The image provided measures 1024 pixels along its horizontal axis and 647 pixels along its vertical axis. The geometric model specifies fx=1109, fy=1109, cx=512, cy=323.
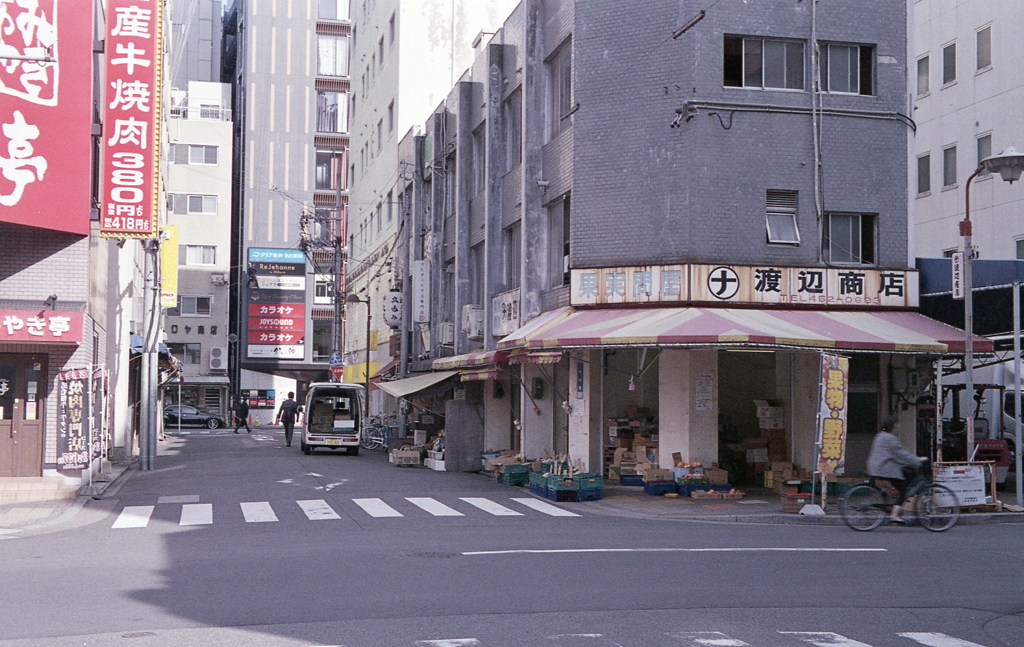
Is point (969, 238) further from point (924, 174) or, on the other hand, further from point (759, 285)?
point (924, 174)

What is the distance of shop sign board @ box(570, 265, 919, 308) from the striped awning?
0.24m

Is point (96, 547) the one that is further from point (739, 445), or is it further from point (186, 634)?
point (739, 445)

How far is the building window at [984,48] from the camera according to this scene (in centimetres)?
3447

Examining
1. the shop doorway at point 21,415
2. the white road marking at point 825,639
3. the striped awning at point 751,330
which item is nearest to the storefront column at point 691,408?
the striped awning at point 751,330

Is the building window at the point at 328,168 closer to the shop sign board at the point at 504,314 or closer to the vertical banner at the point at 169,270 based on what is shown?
the vertical banner at the point at 169,270

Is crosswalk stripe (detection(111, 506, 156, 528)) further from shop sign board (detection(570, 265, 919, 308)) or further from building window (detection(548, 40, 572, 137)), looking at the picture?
building window (detection(548, 40, 572, 137))

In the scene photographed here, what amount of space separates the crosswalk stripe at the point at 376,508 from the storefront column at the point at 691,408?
6.05 metres

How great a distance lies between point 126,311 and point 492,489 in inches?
601

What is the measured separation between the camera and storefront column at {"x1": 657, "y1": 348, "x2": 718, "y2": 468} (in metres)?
22.2

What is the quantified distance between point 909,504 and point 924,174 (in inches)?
972

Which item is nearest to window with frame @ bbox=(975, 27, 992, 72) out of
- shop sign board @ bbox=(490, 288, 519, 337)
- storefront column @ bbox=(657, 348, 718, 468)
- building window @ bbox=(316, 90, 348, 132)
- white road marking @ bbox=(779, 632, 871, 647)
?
shop sign board @ bbox=(490, 288, 519, 337)

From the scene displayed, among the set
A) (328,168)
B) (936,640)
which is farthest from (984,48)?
(328,168)

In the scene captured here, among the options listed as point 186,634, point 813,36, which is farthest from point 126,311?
point 186,634

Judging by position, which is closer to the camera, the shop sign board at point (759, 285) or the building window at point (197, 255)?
the shop sign board at point (759, 285)
